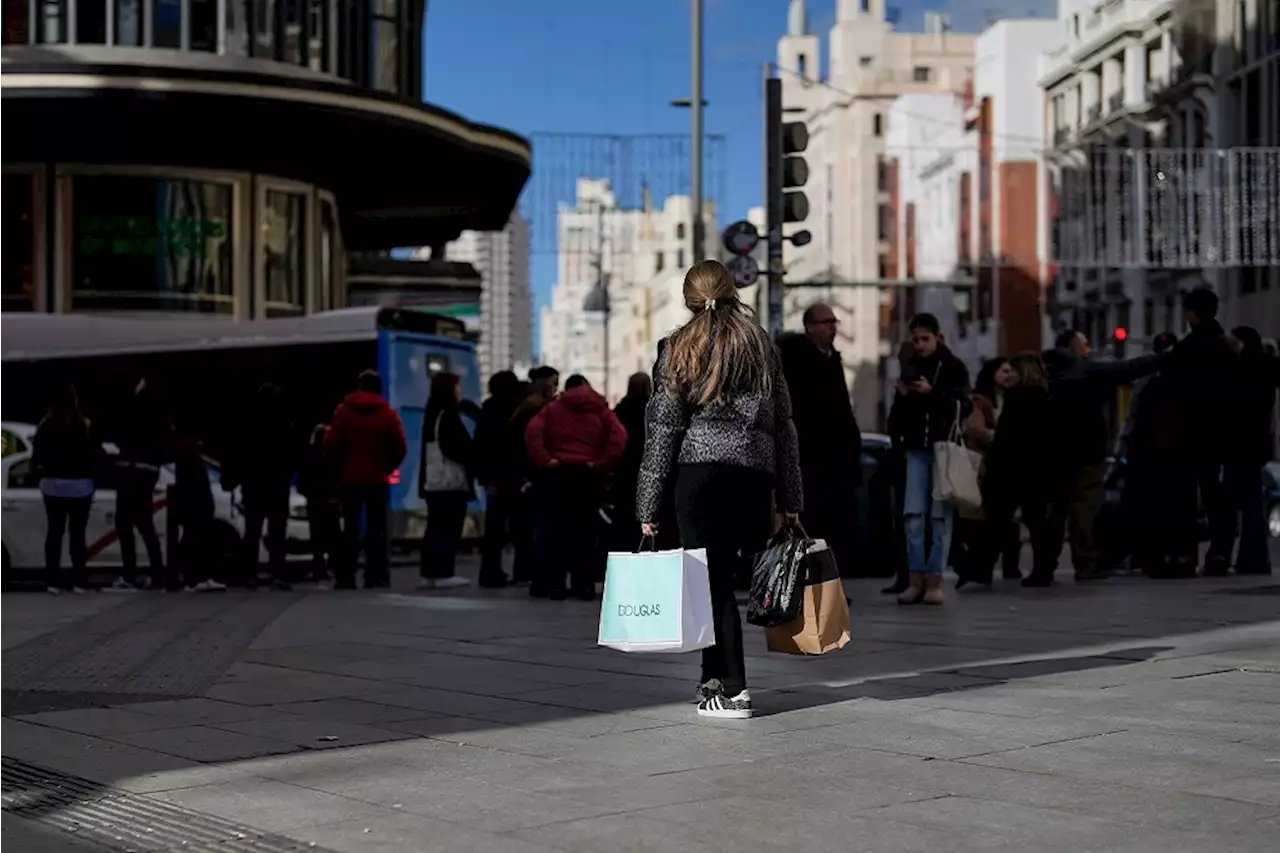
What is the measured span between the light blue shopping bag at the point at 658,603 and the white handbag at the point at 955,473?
5.83m

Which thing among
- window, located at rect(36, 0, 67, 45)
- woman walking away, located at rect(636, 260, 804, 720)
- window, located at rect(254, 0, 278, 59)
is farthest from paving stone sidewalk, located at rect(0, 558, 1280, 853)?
window, located at rect(254, 0, 278, 59)

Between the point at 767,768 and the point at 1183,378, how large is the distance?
32.6 feet

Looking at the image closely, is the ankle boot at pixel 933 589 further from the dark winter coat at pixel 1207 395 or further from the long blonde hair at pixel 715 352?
the long blonde hair at pixel 715 352

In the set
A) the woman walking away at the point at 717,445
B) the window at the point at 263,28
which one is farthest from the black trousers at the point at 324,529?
the window at the point at 263,28

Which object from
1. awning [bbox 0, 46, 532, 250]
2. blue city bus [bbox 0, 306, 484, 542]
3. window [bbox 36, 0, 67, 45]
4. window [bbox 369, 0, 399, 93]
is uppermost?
window [bbox 369, 0, 399, 93]

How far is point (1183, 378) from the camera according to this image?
53.1 feet

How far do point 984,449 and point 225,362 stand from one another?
12.1 m

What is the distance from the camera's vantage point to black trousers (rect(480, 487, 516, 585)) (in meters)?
18.4

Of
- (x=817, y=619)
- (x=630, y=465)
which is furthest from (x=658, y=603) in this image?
(x=630, y=465)

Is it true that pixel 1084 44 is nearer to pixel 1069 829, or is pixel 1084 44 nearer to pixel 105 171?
pixel 105 171

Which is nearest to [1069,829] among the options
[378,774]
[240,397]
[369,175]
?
[378,774]

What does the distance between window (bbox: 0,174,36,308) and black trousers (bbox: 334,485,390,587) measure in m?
15.1

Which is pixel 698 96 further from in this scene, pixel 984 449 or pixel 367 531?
pixel 984 449

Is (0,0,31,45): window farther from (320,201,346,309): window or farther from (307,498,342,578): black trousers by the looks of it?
(307,498,342,578): black trousers
